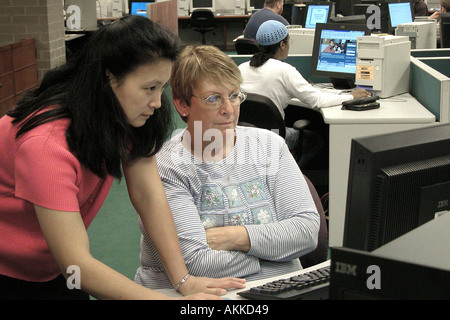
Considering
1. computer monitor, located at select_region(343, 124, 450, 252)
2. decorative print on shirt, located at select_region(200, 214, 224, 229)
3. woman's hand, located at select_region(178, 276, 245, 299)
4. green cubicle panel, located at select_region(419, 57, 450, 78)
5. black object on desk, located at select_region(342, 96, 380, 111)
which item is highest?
computer monitor, located at select_region(343, 124, 450, 252)

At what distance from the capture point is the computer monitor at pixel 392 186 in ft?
3.51

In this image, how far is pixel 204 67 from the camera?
1.70 metres

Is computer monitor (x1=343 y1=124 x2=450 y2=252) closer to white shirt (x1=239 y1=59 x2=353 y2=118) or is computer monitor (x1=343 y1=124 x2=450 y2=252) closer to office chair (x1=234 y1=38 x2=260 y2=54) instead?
white shirt (x1=239 y1=59 x2=353 y2=118)

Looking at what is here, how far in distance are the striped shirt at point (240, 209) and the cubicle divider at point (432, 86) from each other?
164 centimetres

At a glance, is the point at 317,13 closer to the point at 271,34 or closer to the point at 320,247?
the point at 271,34

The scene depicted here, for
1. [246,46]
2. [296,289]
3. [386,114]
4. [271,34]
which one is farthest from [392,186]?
[246,46]

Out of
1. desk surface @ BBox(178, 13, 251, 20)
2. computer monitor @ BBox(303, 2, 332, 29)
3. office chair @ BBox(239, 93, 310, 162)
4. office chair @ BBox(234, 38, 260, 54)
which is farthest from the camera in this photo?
desk surface @ BBox(178, 13, 251, 20)

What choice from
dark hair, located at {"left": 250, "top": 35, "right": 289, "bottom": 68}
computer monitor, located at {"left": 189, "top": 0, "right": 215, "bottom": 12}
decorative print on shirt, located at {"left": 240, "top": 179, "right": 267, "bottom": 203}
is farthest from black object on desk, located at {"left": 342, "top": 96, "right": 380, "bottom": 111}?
computer monitor, located at {"left": 189, "top": 0, "right": 215, "bottom": 12}

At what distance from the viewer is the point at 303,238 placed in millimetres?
1609

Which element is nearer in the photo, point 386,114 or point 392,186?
point 392,186

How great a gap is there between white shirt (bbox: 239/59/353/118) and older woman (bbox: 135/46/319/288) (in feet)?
6.05

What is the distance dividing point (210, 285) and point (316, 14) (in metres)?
6.45

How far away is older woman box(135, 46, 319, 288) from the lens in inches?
61.6
